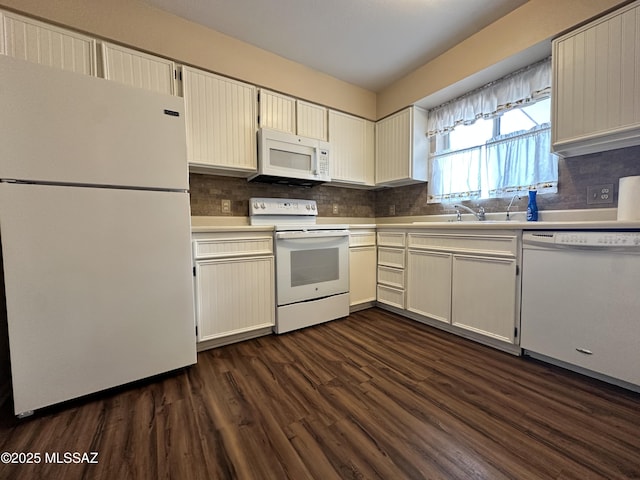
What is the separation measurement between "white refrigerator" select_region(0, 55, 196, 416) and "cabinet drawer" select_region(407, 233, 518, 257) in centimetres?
191

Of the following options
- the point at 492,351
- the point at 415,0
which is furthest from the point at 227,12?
the point at 492,351

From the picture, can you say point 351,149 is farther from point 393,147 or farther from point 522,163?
point 522,163

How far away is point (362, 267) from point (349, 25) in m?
2.12

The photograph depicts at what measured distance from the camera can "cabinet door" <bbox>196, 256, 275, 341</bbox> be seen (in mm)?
1926

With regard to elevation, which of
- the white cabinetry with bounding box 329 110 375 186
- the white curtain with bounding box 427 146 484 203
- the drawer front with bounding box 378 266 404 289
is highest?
the white cabinetry with bounding box 329 110 375 186

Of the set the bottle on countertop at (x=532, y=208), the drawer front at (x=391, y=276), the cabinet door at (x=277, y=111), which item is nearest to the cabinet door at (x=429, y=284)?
the drawer front at (x=391, y=276)

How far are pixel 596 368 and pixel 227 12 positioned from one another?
3.27 meters

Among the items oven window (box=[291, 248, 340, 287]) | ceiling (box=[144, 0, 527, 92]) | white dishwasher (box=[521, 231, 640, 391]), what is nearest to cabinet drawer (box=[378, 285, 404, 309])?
oven window (box=[291, 248, 340, 287])

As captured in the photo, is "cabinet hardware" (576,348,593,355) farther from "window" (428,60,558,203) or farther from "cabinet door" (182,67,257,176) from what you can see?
"cabinet door" (182,67,257,176)

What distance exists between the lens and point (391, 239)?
2746 millimetres

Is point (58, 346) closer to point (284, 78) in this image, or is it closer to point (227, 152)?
point (227, 152)

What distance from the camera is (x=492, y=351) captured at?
75.2 inches

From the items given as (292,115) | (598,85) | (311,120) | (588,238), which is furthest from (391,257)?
(598,85)

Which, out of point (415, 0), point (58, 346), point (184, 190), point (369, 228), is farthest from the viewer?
point (369, 228)
